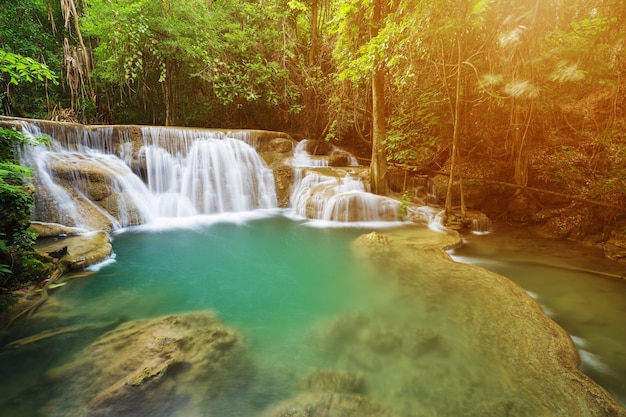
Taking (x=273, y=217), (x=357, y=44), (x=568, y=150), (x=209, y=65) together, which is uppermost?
(x=209, y=65)

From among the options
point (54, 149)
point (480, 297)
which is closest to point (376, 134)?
point (480, 297)

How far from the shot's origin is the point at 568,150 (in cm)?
761

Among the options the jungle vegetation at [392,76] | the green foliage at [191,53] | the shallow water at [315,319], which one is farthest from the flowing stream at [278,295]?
the green foliage at [191,53]

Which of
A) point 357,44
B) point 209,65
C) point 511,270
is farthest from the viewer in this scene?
point 209,65

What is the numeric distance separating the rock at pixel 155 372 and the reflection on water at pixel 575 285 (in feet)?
11.5

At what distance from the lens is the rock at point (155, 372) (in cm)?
236

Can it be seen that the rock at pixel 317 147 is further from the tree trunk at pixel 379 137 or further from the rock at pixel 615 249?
the rock at pixel 615 249

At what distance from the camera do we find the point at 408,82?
25.4ft

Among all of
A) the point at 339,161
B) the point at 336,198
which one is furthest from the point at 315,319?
the point at 339,161

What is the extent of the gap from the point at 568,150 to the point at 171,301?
9802 millimetres

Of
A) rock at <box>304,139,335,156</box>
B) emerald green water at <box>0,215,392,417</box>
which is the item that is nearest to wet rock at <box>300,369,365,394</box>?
emerald green water at <box>0,215,392,417</box>

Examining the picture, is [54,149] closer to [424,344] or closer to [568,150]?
[424,344]

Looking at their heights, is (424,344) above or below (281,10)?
below

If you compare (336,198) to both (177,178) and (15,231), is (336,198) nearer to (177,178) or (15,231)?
(177,178)
